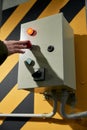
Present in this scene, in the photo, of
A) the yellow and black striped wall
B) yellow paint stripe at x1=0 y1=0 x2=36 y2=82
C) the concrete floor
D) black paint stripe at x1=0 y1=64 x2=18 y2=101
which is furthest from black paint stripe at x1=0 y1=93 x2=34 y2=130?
the concrete floor

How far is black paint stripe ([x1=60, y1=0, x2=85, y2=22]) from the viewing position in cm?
171

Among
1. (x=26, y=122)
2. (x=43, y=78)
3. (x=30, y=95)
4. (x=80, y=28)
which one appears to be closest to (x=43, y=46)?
(x=43, y=78)

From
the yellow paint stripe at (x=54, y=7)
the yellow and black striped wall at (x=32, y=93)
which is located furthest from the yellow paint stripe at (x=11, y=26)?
the yellow paint stripe at (x=54, y=7)

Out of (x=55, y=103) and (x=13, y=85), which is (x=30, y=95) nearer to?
(x=13, y=85)

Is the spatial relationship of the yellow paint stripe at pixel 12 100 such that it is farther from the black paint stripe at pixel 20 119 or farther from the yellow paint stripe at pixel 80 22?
the yellow paint stripe at pixel 80 22

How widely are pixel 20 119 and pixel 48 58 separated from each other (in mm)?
584

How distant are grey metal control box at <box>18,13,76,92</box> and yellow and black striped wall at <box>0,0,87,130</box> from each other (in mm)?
99

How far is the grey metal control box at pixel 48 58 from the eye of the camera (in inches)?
53.6

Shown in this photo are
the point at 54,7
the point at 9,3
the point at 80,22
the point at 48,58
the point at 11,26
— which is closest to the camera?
the point at 48,58

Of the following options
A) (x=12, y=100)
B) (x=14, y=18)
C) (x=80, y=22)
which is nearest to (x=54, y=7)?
(x=80, y=22)

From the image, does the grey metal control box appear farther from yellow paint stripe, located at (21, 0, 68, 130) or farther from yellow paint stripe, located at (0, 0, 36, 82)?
yellow paint stripe, located at (0, 0, 36, 82)

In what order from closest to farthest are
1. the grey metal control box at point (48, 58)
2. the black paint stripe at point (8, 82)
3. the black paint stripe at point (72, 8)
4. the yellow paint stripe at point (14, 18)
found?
the grey metal control box at point (48, 58) → the black paint stripe at point (72, 8) → the black paint stripe at point (8, 82) → the yellow paint stripe at point (14, 18)

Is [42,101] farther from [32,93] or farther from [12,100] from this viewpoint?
[12,100]

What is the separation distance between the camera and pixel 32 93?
5.73 ft
